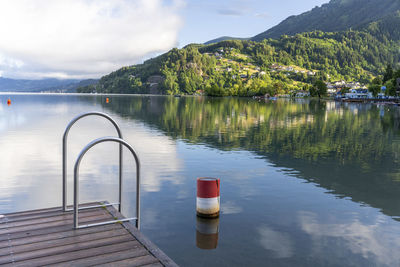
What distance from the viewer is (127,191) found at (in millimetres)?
14641

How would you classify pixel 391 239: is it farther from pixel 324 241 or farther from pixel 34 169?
pixel 34 169

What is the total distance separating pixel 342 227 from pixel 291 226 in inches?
60.5

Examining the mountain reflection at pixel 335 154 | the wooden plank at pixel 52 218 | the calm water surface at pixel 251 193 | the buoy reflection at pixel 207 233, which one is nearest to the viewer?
the wooden plank at pixel 52 218

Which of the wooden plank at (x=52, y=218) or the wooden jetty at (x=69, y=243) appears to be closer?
the wooden jetty at (x=69, y=243)

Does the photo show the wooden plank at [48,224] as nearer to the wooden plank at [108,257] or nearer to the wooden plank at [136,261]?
the wooden plank at [108,257]

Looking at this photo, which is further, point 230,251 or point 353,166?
point 353,166

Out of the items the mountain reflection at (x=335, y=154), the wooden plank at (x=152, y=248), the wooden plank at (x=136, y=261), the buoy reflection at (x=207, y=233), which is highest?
the wooden plank at (x=152, y=248)

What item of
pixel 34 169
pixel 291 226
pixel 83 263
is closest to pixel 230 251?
pixel 291 226

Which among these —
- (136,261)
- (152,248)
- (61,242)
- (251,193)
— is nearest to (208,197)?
(251,193)

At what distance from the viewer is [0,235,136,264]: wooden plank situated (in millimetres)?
6648

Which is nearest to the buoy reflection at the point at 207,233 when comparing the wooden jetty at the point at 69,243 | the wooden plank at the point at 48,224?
the wooden jetty at the point at 69,243

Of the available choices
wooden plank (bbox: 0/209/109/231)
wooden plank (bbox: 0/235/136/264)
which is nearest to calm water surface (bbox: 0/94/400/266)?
wooden plank (bbox: 0/209/109/231)

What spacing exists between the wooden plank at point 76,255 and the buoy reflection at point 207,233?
2.61 m

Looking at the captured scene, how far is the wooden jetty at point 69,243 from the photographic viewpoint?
21.7ft
